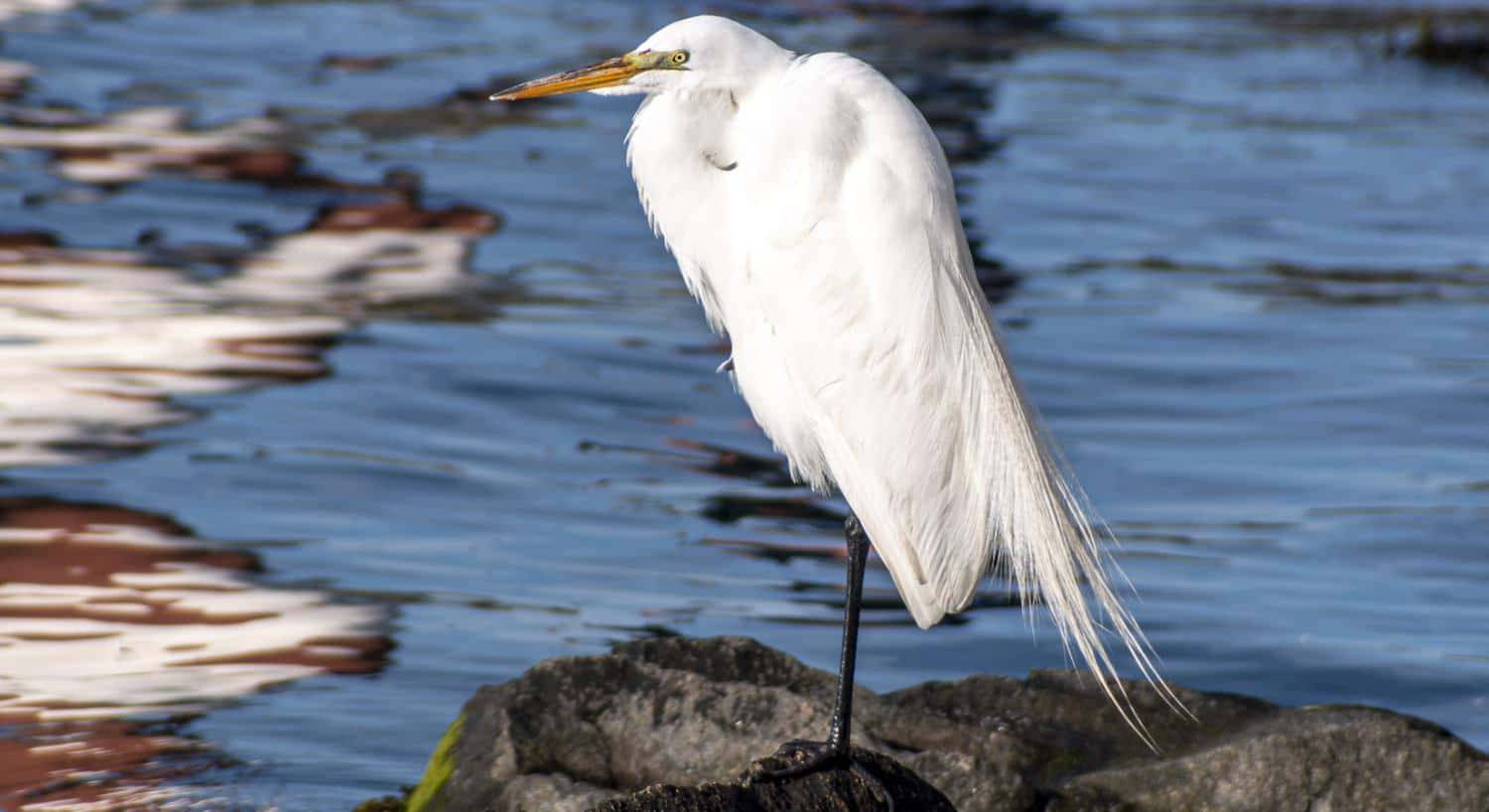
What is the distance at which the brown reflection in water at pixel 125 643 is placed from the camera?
5.21m

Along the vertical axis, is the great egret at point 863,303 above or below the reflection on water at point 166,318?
above

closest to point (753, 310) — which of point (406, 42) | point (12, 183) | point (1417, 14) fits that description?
point (12, 183)

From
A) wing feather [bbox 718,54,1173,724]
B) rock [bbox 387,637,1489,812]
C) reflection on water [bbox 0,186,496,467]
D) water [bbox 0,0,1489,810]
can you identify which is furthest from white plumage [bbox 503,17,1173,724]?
reflection on water [bbox 0,186,496,467]

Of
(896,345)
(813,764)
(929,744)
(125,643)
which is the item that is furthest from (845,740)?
(125,643)

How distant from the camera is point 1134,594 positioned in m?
6.71

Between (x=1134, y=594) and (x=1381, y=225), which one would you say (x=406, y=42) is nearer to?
(x=1381, y=225)

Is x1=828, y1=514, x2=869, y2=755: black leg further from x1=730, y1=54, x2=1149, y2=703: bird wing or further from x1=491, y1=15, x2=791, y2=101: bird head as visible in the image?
x1=491, y1=15, x2=791, y2=101: bird head

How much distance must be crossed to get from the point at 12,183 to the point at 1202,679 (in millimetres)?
9043

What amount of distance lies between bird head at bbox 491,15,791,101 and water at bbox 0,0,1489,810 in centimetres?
204

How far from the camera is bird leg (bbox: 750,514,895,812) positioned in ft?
11.7

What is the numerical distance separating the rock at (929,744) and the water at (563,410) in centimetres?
114

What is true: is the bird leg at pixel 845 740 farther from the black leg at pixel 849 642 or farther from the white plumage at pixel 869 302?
the white plumage at pixel 869 302

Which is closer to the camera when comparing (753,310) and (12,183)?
(753,310)

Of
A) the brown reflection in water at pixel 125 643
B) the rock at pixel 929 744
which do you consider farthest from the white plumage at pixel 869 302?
the brown reflection in water at pixel 125 643
